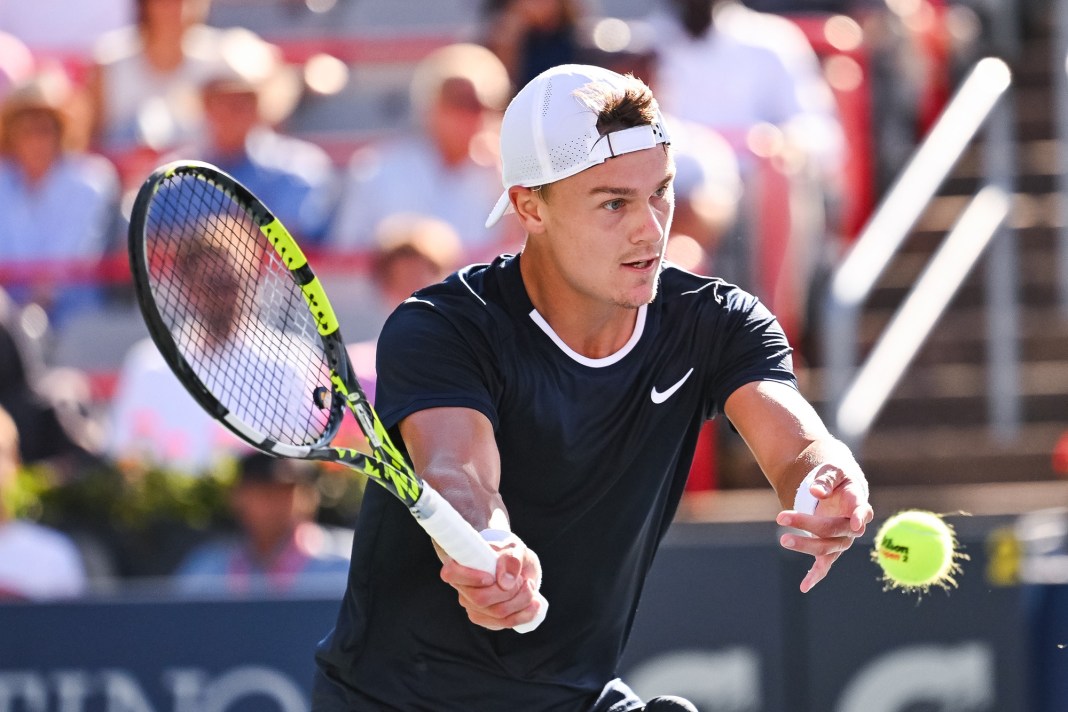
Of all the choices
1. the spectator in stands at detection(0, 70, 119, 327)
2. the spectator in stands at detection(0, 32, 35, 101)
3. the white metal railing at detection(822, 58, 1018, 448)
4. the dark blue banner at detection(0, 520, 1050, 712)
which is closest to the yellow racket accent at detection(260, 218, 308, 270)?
the dark blue banner at detection(0, 520, 1050, 712)

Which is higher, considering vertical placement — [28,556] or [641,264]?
[641,264]

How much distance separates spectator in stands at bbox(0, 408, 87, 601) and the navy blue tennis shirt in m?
3.44

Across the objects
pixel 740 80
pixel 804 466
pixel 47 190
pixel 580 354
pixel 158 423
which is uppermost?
pixel 740 80

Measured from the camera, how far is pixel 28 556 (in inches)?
279

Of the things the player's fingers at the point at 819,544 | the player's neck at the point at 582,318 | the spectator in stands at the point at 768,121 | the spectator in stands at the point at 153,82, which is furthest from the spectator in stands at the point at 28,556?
the player's fingers at the point at 819,544

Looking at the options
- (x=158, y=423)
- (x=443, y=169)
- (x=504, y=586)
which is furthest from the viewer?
(x=443, y=169)

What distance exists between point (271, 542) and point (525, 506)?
338cm

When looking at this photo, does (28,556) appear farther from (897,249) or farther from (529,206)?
(897,249)

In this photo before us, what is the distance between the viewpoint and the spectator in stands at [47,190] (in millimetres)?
9055

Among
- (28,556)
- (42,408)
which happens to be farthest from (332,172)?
(28,556)

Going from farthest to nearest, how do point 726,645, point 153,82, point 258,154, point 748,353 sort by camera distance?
point 153,82
point 258,154
point 726,645
point 748,353

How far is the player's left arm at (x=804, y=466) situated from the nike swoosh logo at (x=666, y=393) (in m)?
0.11

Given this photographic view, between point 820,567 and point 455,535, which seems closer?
point 455,535

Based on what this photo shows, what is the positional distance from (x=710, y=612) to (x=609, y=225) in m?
2.92
